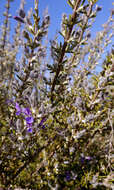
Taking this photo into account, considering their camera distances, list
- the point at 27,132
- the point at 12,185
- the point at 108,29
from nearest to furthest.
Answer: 1. the point at 27,132
2. the point at 12,185
3. the point at 108,29

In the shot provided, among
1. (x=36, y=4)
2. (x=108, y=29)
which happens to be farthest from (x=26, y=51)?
(x=108, y=29)

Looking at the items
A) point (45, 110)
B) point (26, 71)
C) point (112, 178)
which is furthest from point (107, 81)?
point (112, 178)

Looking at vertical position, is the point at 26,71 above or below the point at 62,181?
above

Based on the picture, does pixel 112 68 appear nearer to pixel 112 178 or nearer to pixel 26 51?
pixel 26 51

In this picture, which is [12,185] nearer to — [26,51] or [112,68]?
[26,51]

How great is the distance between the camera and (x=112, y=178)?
123 centimetres

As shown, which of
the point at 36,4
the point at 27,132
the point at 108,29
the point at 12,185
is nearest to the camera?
the point at 36,4

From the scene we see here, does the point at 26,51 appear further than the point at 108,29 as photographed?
No

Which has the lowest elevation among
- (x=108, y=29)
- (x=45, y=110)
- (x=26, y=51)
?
(x=45, y=110)

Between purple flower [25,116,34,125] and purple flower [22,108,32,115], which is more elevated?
purple flower [22,108,32,115]

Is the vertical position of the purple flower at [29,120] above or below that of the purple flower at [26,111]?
below

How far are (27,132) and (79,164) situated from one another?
0.51 m

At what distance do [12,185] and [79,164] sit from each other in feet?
1.97

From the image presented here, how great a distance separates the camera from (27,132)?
1.23 m
